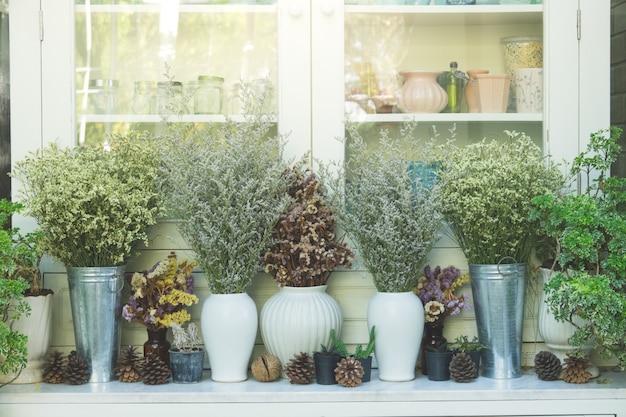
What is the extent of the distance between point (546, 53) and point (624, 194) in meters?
0.53

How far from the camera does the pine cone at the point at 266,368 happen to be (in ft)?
8.51

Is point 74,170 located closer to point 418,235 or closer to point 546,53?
point 418,235

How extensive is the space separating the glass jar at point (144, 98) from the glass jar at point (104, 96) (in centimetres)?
6

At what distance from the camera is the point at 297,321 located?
2.60 metres

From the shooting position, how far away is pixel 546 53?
2799 mm

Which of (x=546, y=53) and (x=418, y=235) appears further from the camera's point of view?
(x=546, y=53)

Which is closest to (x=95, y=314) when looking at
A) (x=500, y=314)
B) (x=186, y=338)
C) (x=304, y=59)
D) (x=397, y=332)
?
(x=186, y=338)

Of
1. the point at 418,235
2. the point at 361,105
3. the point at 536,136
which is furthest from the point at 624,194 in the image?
the point at 361,105

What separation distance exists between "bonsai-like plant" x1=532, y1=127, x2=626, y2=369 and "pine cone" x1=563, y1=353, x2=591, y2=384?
0.07m

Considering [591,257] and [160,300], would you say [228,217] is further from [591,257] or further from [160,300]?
[591,257]

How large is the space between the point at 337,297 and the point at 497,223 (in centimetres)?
57

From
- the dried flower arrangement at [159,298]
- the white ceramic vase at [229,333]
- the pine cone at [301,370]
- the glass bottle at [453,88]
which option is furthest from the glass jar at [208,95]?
the pine cone at [301,370]

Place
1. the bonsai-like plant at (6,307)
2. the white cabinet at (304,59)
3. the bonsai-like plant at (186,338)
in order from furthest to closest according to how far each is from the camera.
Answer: the white cabinet at (304,59) < the bonsai-like plant at (186,338) < the bonsai-like plant at (6,307)

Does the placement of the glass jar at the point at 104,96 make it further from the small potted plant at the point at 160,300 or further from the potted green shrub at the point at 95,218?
the small potted plant at the point at 160,300
